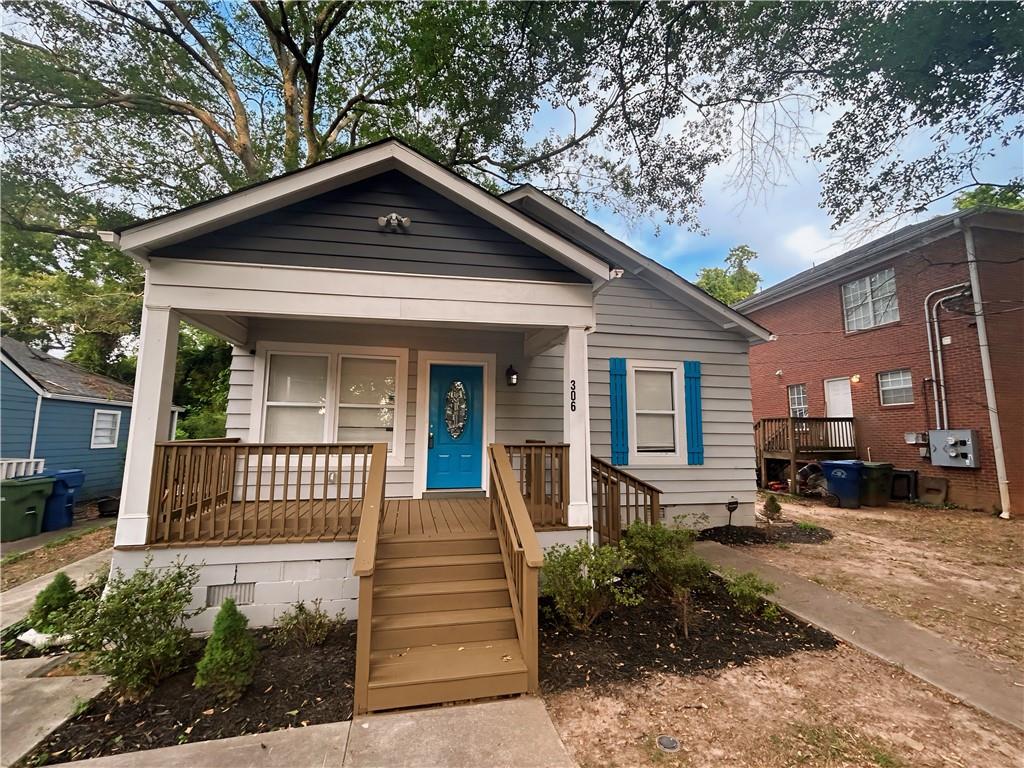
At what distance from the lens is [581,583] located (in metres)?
3.84

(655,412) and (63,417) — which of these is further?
(63,417)

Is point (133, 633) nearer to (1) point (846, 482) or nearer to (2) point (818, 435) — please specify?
(1) point (846, 482)

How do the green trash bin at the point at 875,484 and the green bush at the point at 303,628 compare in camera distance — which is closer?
the green bush at the point at 303,628

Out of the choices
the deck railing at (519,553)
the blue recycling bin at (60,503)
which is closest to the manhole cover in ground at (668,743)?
the deck railing at (519,553)

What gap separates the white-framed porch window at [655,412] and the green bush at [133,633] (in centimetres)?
600

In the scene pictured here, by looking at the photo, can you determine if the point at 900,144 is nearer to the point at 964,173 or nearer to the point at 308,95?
the point at 964,173

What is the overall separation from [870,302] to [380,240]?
542 inches

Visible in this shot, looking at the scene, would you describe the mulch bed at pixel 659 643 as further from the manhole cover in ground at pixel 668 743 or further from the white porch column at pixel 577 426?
the white porch column at pixel 577 426

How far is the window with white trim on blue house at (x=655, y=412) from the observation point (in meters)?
7.06

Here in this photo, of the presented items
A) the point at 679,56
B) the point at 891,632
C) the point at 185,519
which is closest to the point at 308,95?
the point at 679,56

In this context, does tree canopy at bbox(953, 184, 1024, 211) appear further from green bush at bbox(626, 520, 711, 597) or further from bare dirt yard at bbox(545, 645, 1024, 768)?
bare dirt yard at bbox(545, 645, 1024, 768)

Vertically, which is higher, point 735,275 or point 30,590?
point 735,275

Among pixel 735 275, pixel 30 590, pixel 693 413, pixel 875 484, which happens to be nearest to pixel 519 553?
pixel 693 413

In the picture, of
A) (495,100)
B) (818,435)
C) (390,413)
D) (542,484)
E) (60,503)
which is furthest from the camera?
(818,435)
